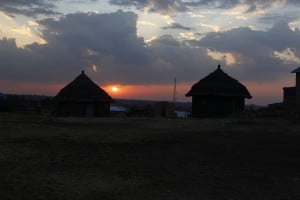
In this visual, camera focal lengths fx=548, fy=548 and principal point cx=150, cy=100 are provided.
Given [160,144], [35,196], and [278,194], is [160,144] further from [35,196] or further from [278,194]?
[35,196]

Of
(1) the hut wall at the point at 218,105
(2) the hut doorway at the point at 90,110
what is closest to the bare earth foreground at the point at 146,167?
(1) the hut wall at the point at 218,105

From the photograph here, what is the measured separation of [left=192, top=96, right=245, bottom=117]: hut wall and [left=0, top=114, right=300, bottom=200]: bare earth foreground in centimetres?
2515

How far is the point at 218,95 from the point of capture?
45406mm

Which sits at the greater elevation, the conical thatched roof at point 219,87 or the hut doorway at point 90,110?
the conical thatched roof at point 219,87

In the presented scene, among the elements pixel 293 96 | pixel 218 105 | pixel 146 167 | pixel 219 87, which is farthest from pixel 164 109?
pixel 146 167

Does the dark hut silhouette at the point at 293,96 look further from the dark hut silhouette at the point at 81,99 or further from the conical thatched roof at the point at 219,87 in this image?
the dark hut silhouette at the point at 81,99

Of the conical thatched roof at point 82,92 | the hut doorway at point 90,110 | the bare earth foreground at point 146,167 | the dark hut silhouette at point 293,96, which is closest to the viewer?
the bare earth foreground at point 146,167

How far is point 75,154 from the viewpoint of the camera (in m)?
15.2

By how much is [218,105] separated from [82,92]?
1174 centimetres

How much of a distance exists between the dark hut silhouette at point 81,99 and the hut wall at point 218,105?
8.50 metres

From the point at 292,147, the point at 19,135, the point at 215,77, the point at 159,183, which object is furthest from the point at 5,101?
the point at 159,183

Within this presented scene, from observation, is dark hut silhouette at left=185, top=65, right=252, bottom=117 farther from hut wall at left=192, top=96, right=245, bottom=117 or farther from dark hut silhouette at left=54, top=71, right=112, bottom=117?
dark hut silhouette at left=54, top=71, right=112, bottom=117

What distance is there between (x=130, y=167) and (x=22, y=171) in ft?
8.64

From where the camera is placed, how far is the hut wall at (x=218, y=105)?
46.4 meters
